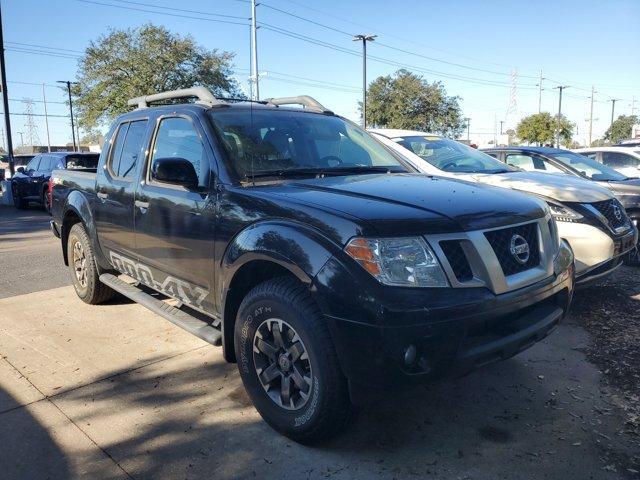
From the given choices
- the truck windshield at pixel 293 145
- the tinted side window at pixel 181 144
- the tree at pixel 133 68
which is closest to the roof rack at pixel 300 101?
the truck windshield at pixel 293 145

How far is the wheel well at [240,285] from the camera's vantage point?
3023 mm

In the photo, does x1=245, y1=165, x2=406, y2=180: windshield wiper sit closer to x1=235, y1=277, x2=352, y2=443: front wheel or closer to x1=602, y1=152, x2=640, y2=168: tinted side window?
x1=235, y1=277, x2=352, y2=443: front wheel

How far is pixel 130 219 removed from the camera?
168 inches

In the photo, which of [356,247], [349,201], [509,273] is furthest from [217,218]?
[509,273]

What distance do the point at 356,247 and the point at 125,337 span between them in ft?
9.60

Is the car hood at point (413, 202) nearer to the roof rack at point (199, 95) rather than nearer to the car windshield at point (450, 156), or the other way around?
the roof rack at point (199, 95)

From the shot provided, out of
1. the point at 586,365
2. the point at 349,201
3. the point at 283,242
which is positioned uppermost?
the point at 349,201

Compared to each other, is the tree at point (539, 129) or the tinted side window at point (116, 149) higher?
the tree at point (539, 129)

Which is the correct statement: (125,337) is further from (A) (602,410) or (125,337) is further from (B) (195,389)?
(A) (602,410)

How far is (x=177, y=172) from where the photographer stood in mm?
3398

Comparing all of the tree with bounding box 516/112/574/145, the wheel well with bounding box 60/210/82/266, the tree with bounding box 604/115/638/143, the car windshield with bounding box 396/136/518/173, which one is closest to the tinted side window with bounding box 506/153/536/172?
the car windshield with bounding box 396/136/518/173

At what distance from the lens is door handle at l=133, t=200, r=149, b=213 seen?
4020mm

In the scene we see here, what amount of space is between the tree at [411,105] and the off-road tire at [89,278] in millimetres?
34197

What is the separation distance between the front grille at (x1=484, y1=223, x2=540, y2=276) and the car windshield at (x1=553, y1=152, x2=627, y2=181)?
5444mm
